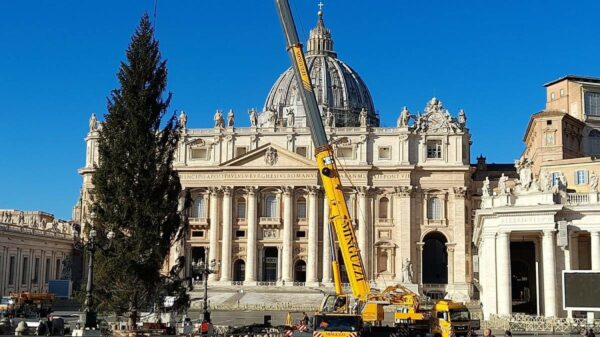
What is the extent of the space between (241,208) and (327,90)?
38.0m

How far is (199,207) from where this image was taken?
9181cm

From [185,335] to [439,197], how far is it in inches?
2124

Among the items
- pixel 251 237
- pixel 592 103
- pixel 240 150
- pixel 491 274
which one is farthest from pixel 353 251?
pixel 240 150

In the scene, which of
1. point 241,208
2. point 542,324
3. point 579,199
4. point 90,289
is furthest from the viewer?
point 241,208

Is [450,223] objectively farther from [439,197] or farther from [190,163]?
[190,163]

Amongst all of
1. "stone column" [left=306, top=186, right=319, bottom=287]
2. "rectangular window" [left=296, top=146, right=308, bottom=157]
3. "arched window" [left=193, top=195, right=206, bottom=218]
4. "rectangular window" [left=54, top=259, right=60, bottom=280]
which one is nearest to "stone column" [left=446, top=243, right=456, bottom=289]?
"stone column" [left=306, top=186, right=319, bottom=287]

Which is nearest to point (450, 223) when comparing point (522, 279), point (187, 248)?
point (522, 279)

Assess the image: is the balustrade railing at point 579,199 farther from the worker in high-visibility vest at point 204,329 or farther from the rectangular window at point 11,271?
the rectangular window at point 11,271

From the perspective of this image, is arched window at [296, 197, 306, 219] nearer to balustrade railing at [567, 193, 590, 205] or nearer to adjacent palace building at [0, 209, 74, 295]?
adjacent palace building at [0, 209, 74, 295]

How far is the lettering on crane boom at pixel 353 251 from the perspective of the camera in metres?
35.6

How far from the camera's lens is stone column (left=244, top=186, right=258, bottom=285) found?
8812 centimetres

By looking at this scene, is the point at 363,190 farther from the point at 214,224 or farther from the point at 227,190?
the point at 214,224

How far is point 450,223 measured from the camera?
88.0m

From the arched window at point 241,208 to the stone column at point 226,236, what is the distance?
1.38 meters
